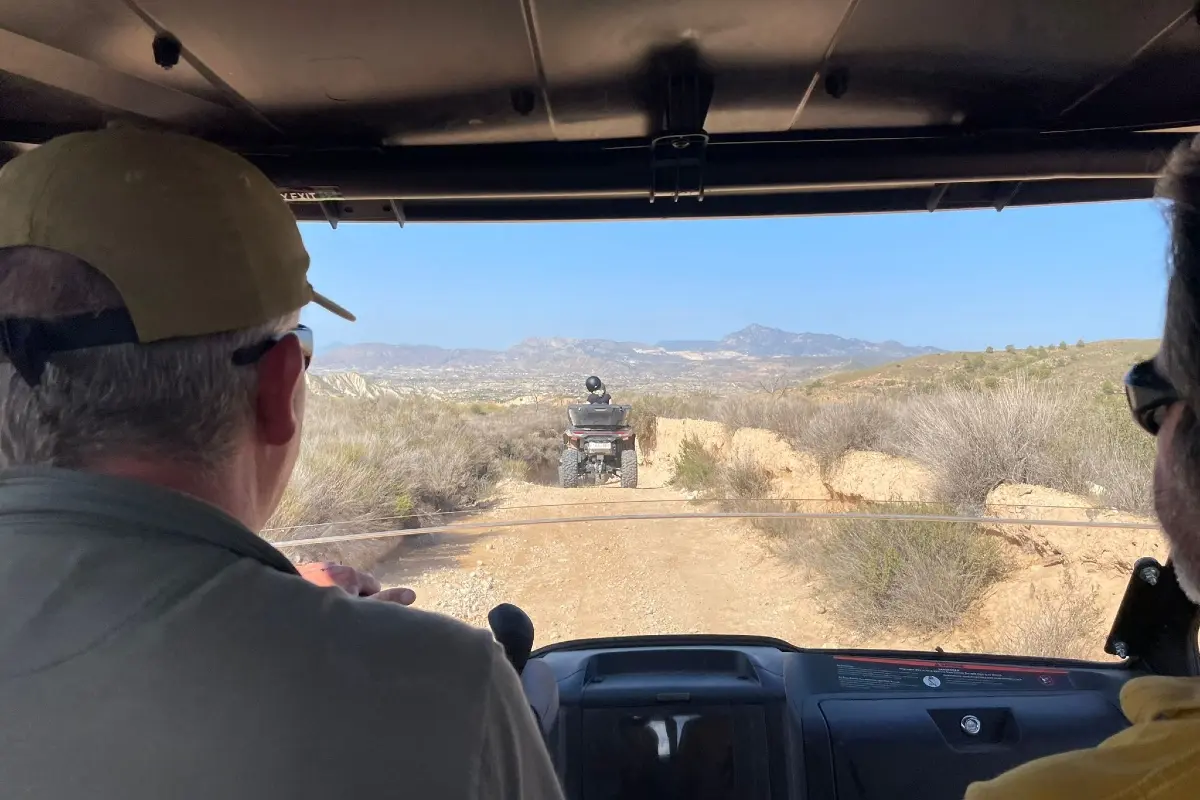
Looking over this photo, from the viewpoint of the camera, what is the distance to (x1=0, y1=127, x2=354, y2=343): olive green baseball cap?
3.61 ft

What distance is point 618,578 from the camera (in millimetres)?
5609

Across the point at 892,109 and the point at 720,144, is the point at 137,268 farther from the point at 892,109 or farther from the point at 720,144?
the point at 892,109

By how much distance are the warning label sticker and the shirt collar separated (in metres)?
2.27

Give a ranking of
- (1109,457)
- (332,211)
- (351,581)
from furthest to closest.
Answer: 1. (1109,457)
2. (332,211)
3. (351,581)

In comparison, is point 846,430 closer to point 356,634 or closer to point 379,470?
point 379,470

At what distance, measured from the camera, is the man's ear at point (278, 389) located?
1238mm

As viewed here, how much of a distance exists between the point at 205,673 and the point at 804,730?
214 cm

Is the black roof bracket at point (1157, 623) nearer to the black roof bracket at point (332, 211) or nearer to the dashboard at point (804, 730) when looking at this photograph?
the dashboard at point (804, 730)

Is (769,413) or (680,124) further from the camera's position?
(769,413)

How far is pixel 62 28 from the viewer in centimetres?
178

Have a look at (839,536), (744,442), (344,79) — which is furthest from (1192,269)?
(744,442)

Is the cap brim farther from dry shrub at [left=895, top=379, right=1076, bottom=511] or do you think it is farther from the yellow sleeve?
dry shrub at [left=895, top=379, right=1076, bottom=511]

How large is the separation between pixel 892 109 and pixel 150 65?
1.91 m

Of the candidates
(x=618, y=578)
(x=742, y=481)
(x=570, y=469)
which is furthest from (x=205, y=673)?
(x=570, y=469)
